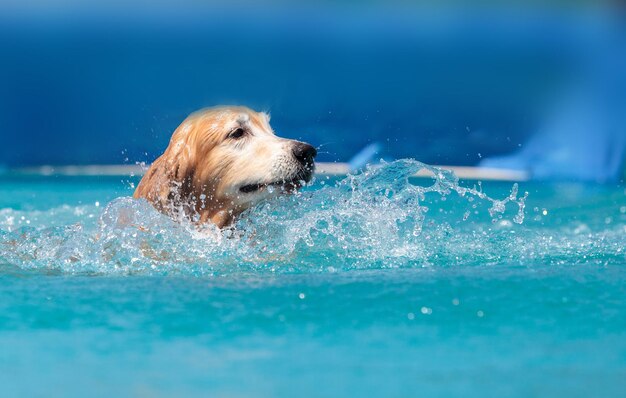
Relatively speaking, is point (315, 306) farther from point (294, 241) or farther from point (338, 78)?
point (338, 78)

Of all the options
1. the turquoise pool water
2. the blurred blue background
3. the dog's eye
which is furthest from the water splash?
the blurred blue background

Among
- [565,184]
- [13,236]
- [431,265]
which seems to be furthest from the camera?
[565,184]

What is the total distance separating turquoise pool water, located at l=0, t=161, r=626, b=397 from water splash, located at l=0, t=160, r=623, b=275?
10 mm

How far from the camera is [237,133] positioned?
430 cm

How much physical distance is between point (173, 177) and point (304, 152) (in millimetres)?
647

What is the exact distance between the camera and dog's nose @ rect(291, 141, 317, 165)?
412 centimetres

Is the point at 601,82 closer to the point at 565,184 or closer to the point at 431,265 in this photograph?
the point at 565,184

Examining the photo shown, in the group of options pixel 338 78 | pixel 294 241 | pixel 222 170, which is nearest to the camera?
pixel 294 241

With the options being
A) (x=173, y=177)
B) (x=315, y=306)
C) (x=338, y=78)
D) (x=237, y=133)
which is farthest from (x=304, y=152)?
(x=338, y=78)

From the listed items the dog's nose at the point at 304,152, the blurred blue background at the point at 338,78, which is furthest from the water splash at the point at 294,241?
the blurred blue background at the point at 338,78

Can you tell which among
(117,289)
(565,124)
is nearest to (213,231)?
(117,289)

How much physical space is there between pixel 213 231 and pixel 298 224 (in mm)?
409

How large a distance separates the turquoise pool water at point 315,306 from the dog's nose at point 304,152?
0.22 metres

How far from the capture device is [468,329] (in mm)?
2666
